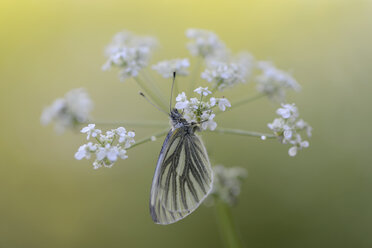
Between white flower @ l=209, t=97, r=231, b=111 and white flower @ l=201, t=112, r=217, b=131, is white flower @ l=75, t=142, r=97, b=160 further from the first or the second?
white flower @ l=209, t=97, r=231, b=111

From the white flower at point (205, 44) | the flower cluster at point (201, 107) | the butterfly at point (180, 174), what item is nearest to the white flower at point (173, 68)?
the white flower at point (205, 44)

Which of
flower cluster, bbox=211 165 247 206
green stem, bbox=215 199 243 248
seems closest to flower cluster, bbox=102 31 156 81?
flower cluster, bbox=211 165 247 206

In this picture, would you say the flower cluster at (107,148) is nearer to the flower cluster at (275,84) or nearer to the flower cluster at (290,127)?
the flower cluster at (290,127)

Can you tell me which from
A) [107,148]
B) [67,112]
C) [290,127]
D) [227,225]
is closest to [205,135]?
[227,225]

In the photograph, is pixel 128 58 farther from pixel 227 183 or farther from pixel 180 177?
pixel 227 183

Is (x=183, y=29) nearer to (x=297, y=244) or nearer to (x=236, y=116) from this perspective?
(x=236, y=116)

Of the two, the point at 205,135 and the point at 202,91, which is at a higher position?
the point at 205,135
